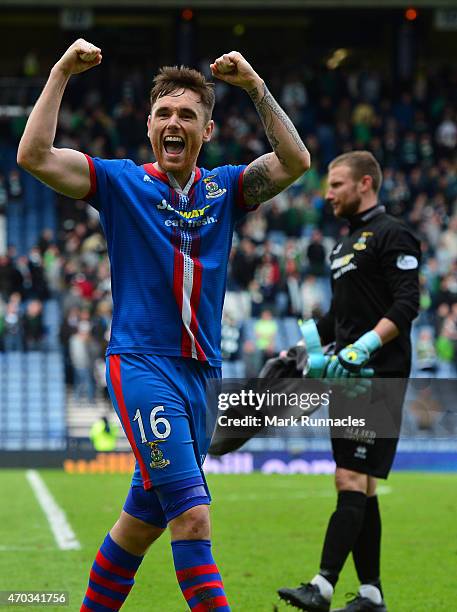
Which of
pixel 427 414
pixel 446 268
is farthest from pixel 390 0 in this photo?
pixel 427 414

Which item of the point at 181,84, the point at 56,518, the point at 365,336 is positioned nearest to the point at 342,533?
the point at 365,336

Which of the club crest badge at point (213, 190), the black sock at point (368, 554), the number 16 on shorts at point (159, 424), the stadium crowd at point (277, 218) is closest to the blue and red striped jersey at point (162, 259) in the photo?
the club crest badge at point (213, 190)

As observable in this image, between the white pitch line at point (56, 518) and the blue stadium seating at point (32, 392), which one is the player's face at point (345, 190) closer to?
the white pitch line at point (56, 518)

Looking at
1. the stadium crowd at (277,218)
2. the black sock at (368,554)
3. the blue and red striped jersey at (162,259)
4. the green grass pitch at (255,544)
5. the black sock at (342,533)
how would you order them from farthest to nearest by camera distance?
the stadium crowd at (277,218) → the green grass pitch at (255,544) → the black sock at (368,554) → the black sock at (342,533) → the blue and red striped jersey at (162,259)

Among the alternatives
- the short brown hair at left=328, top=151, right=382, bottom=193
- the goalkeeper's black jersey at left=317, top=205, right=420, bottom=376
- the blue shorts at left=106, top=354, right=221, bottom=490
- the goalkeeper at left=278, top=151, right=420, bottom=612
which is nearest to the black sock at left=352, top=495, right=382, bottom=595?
the goalkeeper at left=278, top=151, right=420, bottom=612

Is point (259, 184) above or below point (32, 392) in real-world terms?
above

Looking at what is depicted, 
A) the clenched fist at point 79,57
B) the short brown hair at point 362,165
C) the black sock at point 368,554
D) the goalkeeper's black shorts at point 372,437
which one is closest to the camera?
the clenched fist at point 79,57

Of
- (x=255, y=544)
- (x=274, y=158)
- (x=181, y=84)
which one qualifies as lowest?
(x=255, y=544)

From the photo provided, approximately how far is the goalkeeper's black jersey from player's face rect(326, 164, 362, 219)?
0.09 metres

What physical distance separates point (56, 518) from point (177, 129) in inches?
303

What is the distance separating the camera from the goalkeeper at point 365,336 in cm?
707

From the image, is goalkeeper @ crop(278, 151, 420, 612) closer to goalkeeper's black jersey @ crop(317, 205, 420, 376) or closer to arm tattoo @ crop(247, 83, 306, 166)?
goalkeeper's black jersey @ crop(317, 205, 420, 376)

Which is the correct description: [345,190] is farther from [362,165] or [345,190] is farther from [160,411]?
[160,411]

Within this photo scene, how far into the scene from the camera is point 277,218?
93.5 feet
